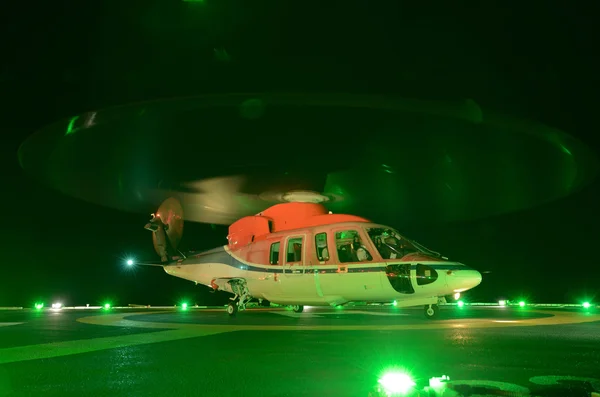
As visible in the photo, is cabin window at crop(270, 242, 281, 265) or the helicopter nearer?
the helicopter

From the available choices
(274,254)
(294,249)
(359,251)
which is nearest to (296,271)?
(294,249)

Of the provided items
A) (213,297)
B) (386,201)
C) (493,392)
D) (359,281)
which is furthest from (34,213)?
(493,392)

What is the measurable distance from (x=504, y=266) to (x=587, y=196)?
18.6 feet

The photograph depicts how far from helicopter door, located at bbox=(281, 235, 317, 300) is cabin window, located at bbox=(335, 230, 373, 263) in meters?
1.20

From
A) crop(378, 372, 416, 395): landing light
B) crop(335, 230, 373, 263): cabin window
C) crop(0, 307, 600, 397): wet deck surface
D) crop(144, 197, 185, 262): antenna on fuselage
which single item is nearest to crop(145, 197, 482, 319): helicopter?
crop(335, 230, 373, 263): cabin window

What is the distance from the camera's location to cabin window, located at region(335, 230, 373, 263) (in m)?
14.8

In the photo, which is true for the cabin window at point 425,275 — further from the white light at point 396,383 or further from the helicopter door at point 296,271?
the white light at point 396,383

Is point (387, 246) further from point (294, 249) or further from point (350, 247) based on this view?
point (294, 249)

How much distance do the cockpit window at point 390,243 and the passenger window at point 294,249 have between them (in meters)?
2.68

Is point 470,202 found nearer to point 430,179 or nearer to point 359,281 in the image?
point 430,179

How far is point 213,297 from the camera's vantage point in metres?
37.0

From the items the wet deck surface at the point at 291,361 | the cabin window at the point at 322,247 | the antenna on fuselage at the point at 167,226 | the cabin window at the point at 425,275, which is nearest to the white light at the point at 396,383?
the wet deck surface at the point at 291,361

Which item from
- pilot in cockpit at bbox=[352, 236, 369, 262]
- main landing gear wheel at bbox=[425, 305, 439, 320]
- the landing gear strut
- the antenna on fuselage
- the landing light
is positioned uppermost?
the antenna on fuselage

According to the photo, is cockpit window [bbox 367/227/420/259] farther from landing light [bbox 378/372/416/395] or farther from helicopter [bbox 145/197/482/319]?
landing light [bbox 378/372/416/395]
